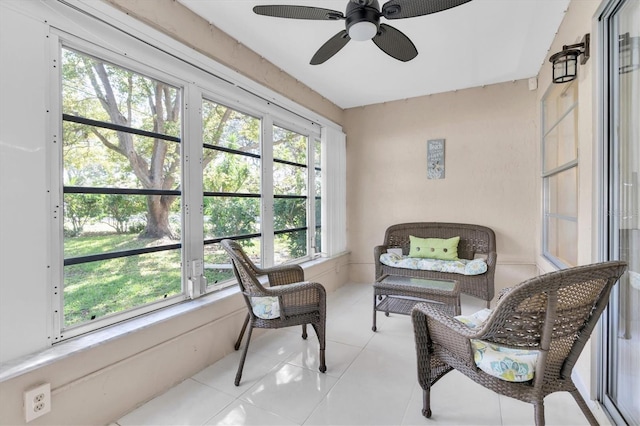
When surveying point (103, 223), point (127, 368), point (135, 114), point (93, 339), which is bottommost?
point (127, 368)

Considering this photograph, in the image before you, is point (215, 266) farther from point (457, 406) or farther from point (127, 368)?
point (457, 406)

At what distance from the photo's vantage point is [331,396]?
1.82m

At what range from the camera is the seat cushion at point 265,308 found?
2.00m

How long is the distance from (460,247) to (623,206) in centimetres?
221

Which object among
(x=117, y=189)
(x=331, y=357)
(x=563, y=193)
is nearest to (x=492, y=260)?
(x=563, y=193)

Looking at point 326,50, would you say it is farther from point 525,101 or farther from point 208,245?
point 525,101

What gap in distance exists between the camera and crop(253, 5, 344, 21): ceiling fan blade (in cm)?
157

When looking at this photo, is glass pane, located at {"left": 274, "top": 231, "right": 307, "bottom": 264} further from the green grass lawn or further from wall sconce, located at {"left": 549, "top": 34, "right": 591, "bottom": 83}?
wall sconce, located at {"left": 549, "top": 34, "right": 591, "bottom": 83}

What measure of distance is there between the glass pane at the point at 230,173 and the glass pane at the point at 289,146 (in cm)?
43

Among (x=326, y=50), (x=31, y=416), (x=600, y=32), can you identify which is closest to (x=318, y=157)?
(x=326, y=50)

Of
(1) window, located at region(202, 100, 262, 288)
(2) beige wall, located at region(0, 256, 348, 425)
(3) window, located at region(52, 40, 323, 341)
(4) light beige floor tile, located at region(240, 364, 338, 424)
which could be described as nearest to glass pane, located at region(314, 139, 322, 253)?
(3) window, located at region(52, 40, 323, 341)

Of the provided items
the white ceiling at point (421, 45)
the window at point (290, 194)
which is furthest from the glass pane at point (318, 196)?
the white ceiling at point (421, 45)

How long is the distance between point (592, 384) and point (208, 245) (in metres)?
2.69

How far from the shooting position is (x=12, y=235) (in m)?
1.33
